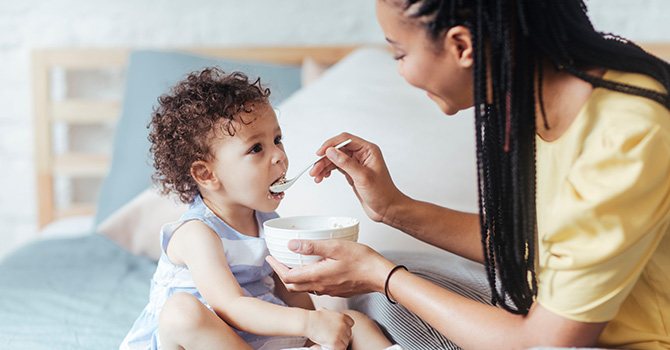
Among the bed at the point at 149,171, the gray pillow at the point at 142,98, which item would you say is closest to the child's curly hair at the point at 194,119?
the bed at the point at 149,171

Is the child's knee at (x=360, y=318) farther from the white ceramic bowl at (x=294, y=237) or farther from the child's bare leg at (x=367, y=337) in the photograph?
the white ceramic bowl at (x=294, y=237)

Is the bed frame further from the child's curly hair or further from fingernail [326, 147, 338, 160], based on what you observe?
fingernail [326, 147, 338, 160]

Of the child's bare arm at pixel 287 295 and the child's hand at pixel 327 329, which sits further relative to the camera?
the child's bare arm at pixel 287 295

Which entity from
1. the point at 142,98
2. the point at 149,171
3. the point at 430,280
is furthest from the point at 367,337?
the point at 142,98

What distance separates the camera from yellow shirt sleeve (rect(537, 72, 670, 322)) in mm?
740

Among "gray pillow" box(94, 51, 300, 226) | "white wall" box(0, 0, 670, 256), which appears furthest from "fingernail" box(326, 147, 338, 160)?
"white wall" box(0, 0, 670, 256)

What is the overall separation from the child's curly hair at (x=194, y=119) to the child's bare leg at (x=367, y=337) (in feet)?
1.28

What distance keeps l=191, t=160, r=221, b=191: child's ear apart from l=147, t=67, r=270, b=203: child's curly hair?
0.5 inches

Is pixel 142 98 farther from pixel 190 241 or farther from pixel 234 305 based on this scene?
pixel 234 305

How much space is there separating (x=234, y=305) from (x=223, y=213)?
8.8 inches

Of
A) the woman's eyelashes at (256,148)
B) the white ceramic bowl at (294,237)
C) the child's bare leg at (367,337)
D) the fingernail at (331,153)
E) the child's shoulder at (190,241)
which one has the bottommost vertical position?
the child's bare leg at (367,337)

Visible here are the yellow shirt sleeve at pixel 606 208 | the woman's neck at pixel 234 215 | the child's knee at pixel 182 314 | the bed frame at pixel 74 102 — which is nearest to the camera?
the yellow shirt sleeve at pixel 606 208

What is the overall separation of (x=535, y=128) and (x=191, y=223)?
584 millimetres

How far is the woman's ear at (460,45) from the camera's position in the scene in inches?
31.8
